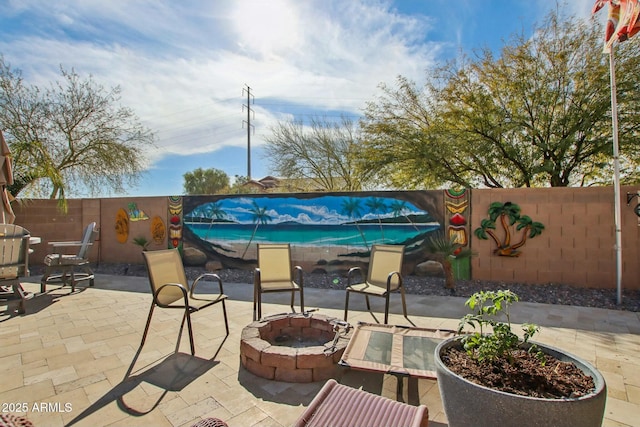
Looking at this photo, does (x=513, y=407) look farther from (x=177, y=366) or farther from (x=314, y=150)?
(x=314, y=150)

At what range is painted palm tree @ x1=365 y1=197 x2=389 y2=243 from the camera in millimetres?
6426

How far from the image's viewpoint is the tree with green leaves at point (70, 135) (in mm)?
9000

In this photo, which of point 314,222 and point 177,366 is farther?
point 314,222

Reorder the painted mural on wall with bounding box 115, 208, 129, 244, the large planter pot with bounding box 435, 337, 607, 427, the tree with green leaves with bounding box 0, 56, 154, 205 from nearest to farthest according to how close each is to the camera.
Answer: the large planter pot with bounding box 435, 337, 607, 427
the painted mural on wall with bounding box 115, 208, 129, 244
the tree with green leaves with bounding box 0, 56, 154, 205

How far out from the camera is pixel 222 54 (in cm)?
639

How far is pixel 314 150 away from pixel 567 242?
9405 mm

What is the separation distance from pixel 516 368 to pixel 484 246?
459 cm

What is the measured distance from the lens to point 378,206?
6449 millimetres

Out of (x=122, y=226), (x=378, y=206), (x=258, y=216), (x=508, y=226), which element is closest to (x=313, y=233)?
(x=258, y=216)

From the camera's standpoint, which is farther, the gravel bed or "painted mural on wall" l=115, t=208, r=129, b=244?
"painted mural on wall" l=115, t=208, r=129, b=244

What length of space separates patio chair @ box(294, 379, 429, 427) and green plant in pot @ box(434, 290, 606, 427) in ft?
0.68

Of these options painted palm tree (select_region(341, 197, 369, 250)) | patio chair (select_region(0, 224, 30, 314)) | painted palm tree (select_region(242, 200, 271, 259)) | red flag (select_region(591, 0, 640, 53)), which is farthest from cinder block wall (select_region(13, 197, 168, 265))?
red flag (select_region(591, 0, 640, 53))

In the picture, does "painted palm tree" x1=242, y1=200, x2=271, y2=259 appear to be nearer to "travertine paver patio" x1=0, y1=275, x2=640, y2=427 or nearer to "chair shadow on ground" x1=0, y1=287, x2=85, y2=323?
"travertine paver patio" x1=0, y1=275, x2=640, y2=427

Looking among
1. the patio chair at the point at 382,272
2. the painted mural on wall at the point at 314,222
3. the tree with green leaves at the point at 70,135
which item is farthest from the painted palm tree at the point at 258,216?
the tree with green leaves at the point at 70,135
